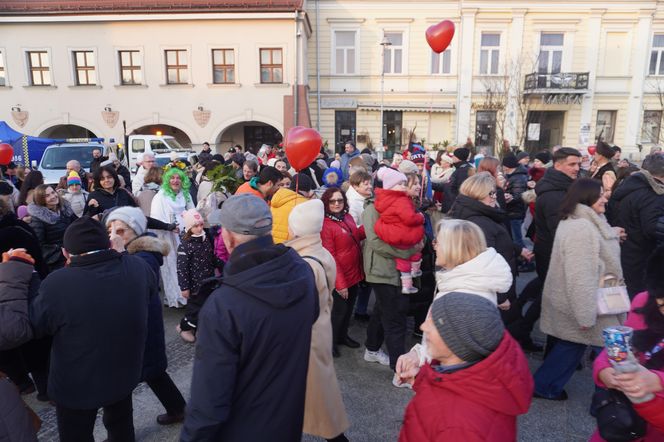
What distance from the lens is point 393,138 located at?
23422 millimetres

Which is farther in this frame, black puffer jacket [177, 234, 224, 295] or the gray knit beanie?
black puffer jacket [177, 234, 224, 295]

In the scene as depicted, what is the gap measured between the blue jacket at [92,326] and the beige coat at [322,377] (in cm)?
101

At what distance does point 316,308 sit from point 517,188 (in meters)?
5.14

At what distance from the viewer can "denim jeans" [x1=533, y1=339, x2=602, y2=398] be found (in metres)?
3.28

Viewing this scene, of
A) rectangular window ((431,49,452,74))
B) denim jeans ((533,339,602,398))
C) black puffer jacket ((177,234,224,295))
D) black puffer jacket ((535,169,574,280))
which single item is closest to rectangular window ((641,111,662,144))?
rectangular window ((431,49,452,74))

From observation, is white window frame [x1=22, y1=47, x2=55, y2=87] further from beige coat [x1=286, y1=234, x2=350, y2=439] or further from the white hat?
beige coat [x1=286, y1=234, x2=350, y2=439]

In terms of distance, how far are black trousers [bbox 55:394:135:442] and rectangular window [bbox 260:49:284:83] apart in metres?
19.5

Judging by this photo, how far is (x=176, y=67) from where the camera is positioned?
20.5 metres

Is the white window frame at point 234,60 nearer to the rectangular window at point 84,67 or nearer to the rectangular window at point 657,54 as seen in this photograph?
the rectangular window at point 84,67

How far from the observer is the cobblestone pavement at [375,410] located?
124 inches

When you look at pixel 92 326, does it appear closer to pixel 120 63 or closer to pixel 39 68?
pixel 120 63

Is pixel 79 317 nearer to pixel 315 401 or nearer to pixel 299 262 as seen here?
pixel 299 262

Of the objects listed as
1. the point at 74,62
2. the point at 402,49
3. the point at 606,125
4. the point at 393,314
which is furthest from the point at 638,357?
the point at 606,125

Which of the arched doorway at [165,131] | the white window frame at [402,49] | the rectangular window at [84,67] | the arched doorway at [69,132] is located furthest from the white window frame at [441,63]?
the arched doorway at [69,132]
